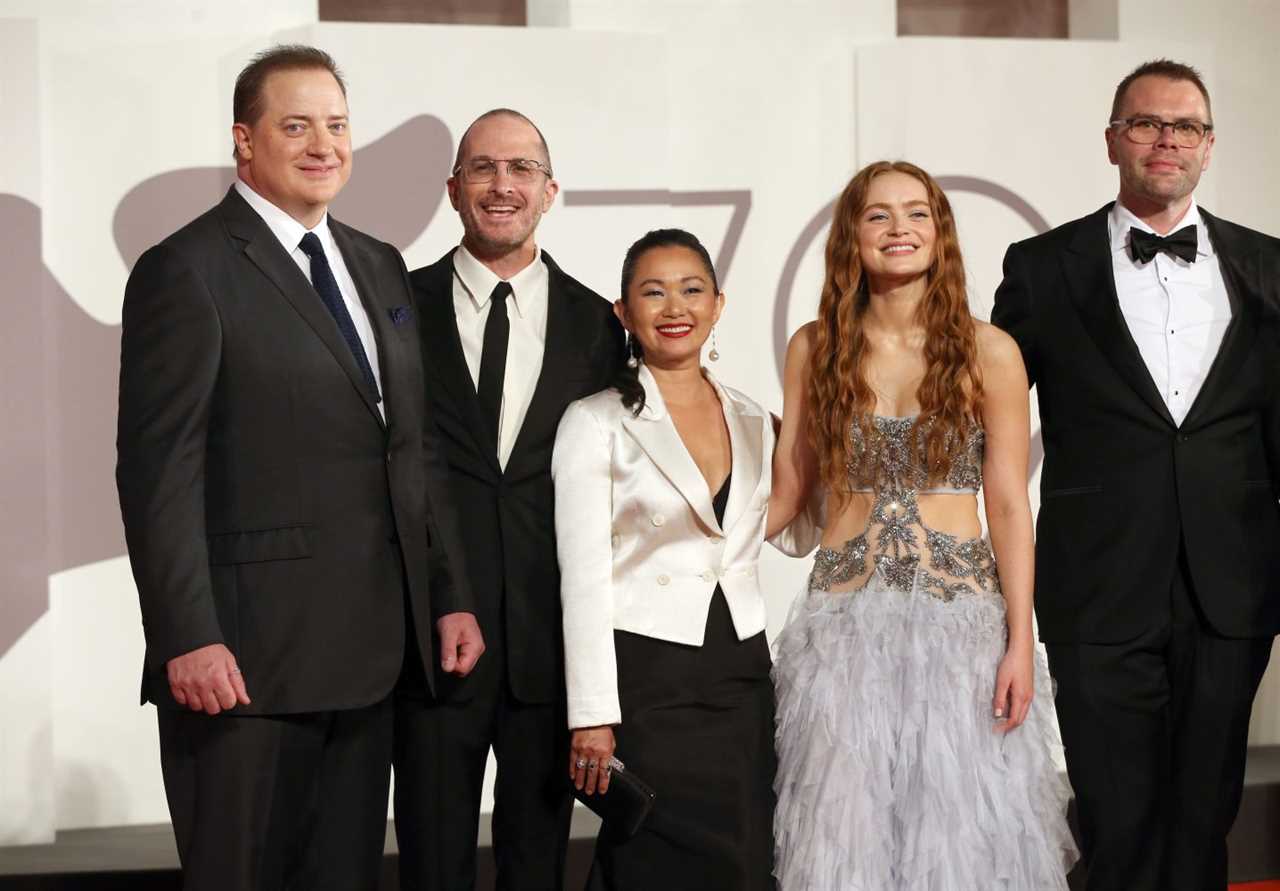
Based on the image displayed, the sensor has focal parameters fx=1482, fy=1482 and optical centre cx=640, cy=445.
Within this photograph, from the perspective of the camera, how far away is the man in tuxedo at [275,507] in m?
2.15

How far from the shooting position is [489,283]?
9.11 feet

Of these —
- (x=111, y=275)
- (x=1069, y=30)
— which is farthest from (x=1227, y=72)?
(x=111, y=275)

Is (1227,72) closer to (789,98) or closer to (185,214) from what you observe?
(789,98)

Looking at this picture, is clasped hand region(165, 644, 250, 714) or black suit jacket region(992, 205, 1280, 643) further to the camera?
black suit jacket region(992, 205, 1280, 643)

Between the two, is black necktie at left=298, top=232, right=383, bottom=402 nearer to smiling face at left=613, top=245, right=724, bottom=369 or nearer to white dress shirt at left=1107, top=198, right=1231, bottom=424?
smiling face at left=613, top=245, right=724, bottom=369

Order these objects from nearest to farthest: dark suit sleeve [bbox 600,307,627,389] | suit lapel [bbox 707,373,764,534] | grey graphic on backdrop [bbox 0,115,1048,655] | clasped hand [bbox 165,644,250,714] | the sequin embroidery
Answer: clasped hand [bbox 165,644,250,714] < the sequin embroidery < suit lapel [bbox 707,373,764,534] < dark suit sleeve [bbox 600,307,627,389] < grey graphic on backdrop [bbox 0,115,1048,655]

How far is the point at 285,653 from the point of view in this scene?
2240 millimetres

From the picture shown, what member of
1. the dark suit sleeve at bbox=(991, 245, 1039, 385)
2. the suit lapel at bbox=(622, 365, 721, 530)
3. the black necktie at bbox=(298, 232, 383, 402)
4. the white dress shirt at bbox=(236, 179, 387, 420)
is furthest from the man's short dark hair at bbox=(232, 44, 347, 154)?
the dark suit sleeve at bbox=(991, 245, 1039, 385)

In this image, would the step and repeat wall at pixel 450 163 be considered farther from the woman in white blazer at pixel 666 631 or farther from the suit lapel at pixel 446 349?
the woman in white blazer at pixel 666 631

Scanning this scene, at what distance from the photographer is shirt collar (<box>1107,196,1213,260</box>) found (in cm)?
288

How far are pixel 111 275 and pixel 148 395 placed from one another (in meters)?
2.34

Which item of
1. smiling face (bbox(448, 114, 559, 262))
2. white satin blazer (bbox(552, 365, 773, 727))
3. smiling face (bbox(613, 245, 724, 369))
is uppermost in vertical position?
smiling face (bbox(448, 114, 559, 262))

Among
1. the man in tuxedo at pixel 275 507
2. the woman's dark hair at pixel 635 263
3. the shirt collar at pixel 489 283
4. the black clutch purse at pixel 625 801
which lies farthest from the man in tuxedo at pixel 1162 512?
the man in tuxedo at pixel 275 507

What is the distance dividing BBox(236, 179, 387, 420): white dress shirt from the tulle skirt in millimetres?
872
